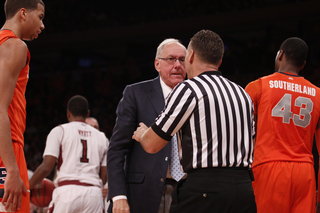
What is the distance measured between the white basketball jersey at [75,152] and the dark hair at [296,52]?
263 centimetres

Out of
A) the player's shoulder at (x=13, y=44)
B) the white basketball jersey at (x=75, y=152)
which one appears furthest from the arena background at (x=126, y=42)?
the player's shoulder at (x=13, y=44)

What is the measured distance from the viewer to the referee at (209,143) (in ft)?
6.31

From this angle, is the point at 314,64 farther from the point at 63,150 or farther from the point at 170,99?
the point at 170,99

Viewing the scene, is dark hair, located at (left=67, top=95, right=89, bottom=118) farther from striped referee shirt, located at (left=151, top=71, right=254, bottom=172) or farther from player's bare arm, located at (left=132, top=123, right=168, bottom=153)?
striped referee shirt, located at (left=151, top=71, right=254, bottom=172)

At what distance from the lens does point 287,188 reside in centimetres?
286

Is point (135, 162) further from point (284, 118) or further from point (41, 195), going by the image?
point (41, 195)

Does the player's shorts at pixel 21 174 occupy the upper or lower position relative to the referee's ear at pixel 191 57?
lower

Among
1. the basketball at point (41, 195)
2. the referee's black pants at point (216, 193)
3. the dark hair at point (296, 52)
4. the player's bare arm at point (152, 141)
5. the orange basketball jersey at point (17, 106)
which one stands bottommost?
the basketball at point (41, 195)

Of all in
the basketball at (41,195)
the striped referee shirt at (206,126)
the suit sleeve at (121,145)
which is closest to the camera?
the striped referee shirt at (206,126)

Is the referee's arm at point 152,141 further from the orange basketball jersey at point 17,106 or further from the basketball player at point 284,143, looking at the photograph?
the basketball player at point 284,143

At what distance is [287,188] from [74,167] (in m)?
2.57

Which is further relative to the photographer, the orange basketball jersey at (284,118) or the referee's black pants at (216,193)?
the orange basketball jersey at (284,118)

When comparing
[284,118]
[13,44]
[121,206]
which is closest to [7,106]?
[13,44]

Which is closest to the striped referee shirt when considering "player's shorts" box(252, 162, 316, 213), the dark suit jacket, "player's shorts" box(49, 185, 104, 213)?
the dark suit jacket
